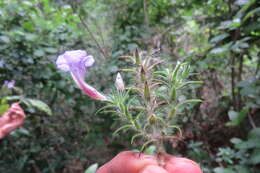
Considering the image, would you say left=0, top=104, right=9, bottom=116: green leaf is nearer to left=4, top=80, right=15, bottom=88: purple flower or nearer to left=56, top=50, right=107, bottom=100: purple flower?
left=4, top=80, right=15, bottom=88: purple flower

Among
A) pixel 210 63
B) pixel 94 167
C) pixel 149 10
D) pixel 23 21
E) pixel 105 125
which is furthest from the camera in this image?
pixel 149 10

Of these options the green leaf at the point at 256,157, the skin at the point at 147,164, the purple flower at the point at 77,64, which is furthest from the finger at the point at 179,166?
the green leaf at the point at 256,157

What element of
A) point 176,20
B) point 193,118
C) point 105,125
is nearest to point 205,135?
point 193,118

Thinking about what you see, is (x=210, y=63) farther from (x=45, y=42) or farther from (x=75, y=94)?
(x=45, y=42)

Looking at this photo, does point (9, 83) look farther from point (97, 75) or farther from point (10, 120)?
point (97, 75)

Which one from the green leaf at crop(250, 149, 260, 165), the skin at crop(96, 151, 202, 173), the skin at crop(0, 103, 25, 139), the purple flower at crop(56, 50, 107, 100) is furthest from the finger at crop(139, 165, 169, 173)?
the skin at crop(0, 103, 25, 139)

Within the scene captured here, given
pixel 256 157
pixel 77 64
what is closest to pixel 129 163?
pixel 77 64

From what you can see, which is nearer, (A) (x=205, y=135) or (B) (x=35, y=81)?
(B) (x=35, y=81)
